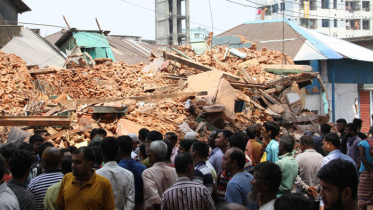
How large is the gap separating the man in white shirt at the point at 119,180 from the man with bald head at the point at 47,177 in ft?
1.63

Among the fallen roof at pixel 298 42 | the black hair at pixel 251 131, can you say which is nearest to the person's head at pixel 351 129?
the black hair at pixel 251 131

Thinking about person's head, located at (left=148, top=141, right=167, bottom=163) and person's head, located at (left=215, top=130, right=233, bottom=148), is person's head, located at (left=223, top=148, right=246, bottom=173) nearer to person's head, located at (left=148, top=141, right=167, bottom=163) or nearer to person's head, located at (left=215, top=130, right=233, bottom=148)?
person's head, located at (left=148, top=141, right=167, bottom=163)

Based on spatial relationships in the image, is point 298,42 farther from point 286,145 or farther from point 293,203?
point 293,203

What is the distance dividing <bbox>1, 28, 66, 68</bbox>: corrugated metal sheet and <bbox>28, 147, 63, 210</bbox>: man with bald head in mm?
15074

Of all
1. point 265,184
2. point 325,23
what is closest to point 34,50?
point 265,184

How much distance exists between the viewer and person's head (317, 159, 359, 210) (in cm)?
255

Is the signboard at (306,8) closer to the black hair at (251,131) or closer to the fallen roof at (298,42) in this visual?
the fallen roof at (298,42)

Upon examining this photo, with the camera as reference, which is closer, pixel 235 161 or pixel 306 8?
pixel 235 161

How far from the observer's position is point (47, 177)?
4.17 meters

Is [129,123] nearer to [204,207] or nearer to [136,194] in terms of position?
[136,194]

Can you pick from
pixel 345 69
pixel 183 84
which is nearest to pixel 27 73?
pixel 183 84

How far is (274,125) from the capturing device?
6.56 m

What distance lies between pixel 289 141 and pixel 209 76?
8456mm

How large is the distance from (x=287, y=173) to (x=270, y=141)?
156cm
